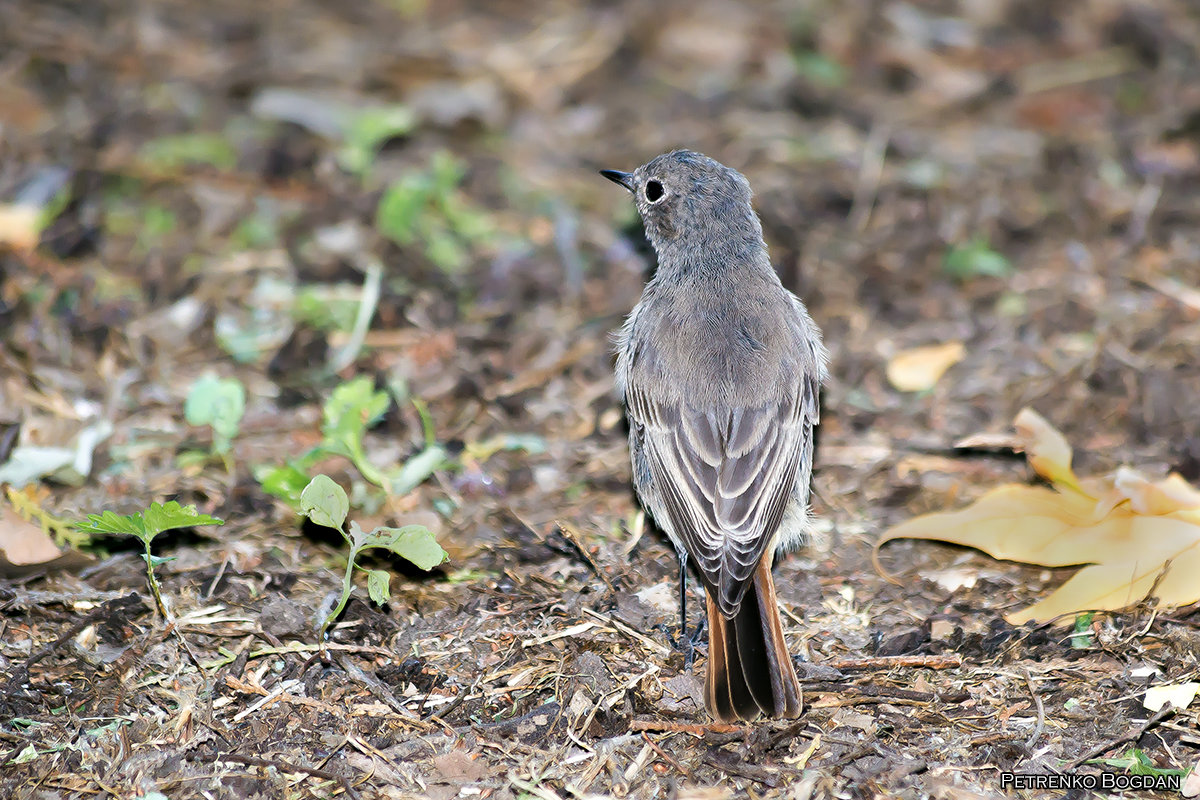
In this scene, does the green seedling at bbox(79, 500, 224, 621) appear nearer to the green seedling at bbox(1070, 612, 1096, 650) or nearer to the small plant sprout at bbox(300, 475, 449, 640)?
the small plant sprout at bbox(300, 475, 449, 640)

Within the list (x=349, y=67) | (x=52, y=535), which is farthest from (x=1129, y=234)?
(x=52, y=535)

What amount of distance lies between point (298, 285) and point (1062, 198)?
186 inches

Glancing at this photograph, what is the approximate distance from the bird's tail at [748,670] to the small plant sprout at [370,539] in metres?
1.03

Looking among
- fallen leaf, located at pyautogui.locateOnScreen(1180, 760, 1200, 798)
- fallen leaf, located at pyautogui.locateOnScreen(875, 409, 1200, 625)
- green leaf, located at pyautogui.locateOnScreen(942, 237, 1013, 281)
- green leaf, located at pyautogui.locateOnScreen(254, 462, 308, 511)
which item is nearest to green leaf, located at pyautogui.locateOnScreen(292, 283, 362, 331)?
green leaf, located at pyautogui.locateOnScreen(254, 462, 308, 511)

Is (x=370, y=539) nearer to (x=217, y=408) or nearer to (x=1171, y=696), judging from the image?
(x=217, y=408)

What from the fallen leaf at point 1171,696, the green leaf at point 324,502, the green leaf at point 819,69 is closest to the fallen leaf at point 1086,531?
the fallen leaf at point 1171,696

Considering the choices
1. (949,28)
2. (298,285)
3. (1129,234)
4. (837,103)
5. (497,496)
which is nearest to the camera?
(497,496)

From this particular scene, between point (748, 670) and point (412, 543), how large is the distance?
127 centimetres

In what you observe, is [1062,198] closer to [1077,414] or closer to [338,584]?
[1077,414]

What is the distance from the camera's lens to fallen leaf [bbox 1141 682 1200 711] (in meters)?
4.05

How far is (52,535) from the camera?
4812 mm

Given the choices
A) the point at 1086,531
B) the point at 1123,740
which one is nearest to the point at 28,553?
the point at 1123,740

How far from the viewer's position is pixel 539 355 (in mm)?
6383

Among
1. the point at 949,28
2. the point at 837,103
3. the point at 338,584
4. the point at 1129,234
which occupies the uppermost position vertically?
the point at 949,28
